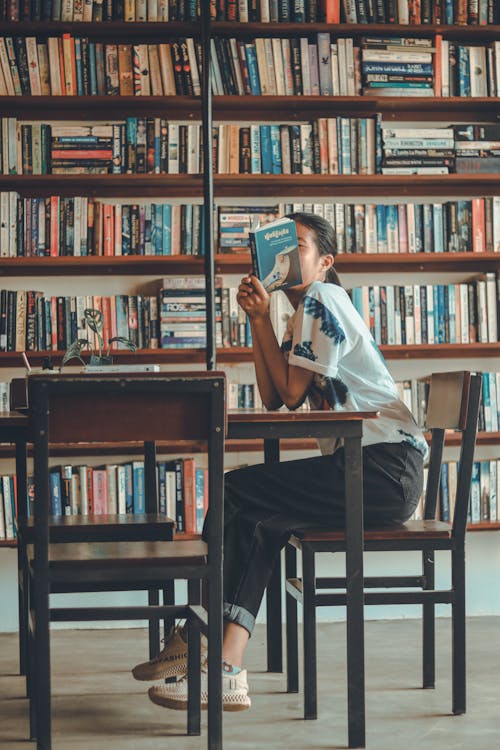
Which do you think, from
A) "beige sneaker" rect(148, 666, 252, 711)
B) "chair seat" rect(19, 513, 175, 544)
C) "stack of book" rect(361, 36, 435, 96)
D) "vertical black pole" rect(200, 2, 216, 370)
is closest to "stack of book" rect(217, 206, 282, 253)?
"vertical black pole" rect(200, 2, 216, 370)

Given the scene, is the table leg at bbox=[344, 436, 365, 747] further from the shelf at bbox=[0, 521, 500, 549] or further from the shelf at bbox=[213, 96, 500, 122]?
the shelf at bbox=[213, 96, 500, 122]

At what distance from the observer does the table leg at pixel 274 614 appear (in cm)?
286

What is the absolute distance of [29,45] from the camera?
148 inches

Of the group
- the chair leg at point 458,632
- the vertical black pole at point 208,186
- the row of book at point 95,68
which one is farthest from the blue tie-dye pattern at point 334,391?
the row of book at point 95,68

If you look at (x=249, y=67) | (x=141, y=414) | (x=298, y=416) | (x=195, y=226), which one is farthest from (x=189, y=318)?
(x=141, y=414)

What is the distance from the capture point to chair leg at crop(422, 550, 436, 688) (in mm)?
2682

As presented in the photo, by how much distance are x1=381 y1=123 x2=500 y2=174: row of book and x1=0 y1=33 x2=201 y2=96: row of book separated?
0.75 m

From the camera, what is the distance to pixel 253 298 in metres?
2.59

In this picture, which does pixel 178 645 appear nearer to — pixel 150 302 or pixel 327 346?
pixel 327 346

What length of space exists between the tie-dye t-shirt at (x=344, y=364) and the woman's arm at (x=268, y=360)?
0.05m

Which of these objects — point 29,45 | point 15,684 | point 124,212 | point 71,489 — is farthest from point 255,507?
point 29,45

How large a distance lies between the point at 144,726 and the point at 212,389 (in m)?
0.89

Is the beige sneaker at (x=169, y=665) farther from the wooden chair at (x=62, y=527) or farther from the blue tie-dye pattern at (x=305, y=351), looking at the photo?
the blue tie-dye pattern at (x=305, y=351)

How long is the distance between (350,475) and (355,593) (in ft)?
0.83
